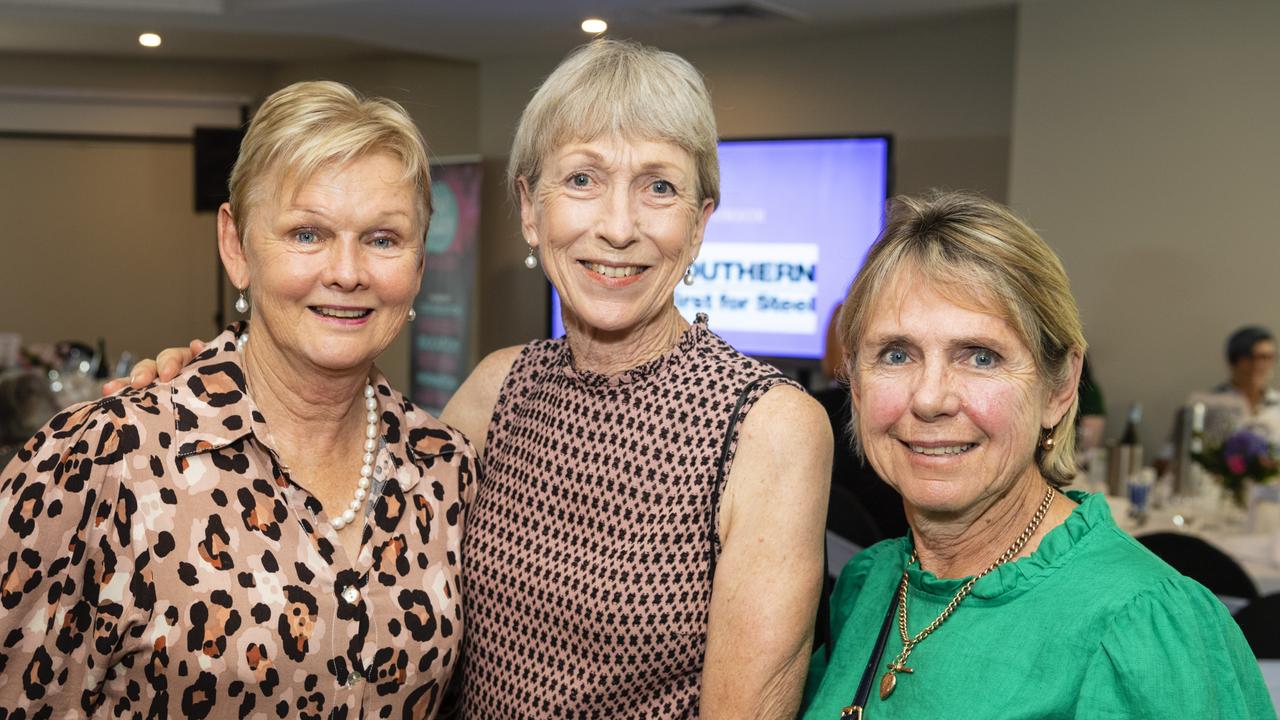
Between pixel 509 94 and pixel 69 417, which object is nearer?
pixel 69 417

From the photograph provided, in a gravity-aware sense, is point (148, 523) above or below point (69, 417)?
below

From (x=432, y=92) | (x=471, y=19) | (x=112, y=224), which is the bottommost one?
(x=112, y=224)

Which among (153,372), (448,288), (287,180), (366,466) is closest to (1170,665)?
(366,466)

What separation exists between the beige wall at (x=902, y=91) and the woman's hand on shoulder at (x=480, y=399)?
459cm

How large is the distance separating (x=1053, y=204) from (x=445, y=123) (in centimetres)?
551

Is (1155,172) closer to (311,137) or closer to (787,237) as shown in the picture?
(787,237)

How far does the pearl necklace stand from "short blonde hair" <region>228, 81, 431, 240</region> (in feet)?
1.12

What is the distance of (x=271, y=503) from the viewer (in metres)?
1.66

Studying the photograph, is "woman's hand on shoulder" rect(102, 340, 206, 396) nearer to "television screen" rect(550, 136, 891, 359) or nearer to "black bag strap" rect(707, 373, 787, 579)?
"black bag strap" rect(707, 373, 787, 579)

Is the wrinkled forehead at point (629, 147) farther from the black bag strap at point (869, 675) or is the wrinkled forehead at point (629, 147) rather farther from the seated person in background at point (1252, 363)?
the seated person in background at point (1252, 363)

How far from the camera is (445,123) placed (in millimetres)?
10195

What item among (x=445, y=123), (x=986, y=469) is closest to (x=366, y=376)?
(x=986, y=469)

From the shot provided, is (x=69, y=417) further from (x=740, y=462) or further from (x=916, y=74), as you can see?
(x=916, y=74)

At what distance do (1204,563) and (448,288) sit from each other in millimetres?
7272
